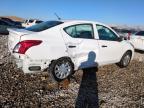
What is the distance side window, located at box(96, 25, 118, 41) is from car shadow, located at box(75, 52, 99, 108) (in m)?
0.77

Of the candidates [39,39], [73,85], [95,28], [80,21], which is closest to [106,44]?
[95,28]

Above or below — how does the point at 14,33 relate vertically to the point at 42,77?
above

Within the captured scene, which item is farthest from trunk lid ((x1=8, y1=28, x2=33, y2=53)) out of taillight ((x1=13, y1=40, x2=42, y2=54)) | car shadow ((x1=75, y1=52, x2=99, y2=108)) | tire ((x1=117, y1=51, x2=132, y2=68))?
tire ((x1=117, y1=51, x2=132, y2=68))

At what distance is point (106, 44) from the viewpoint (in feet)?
27.3

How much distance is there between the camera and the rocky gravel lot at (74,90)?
19.1 feet

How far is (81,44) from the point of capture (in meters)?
7.47

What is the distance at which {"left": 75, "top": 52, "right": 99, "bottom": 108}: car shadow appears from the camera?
593 centimetres

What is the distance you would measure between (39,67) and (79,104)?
1.56 m

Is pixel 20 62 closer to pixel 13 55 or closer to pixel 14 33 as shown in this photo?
pixel 13 55

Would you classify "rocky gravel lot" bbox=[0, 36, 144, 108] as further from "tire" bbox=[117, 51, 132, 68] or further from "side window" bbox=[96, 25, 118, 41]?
"side window" bbox=[96, 25, 118, 41]

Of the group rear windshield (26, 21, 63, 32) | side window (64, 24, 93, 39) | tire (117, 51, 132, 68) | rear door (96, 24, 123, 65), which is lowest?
tire (117, 51, 132, 68)

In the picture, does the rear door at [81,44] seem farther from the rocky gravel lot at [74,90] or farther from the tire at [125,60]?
the tire at [125,60]

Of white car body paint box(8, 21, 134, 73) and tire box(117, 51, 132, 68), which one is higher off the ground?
white car body paint box(8, 21, 134, 73)

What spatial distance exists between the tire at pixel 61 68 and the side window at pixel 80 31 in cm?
77
